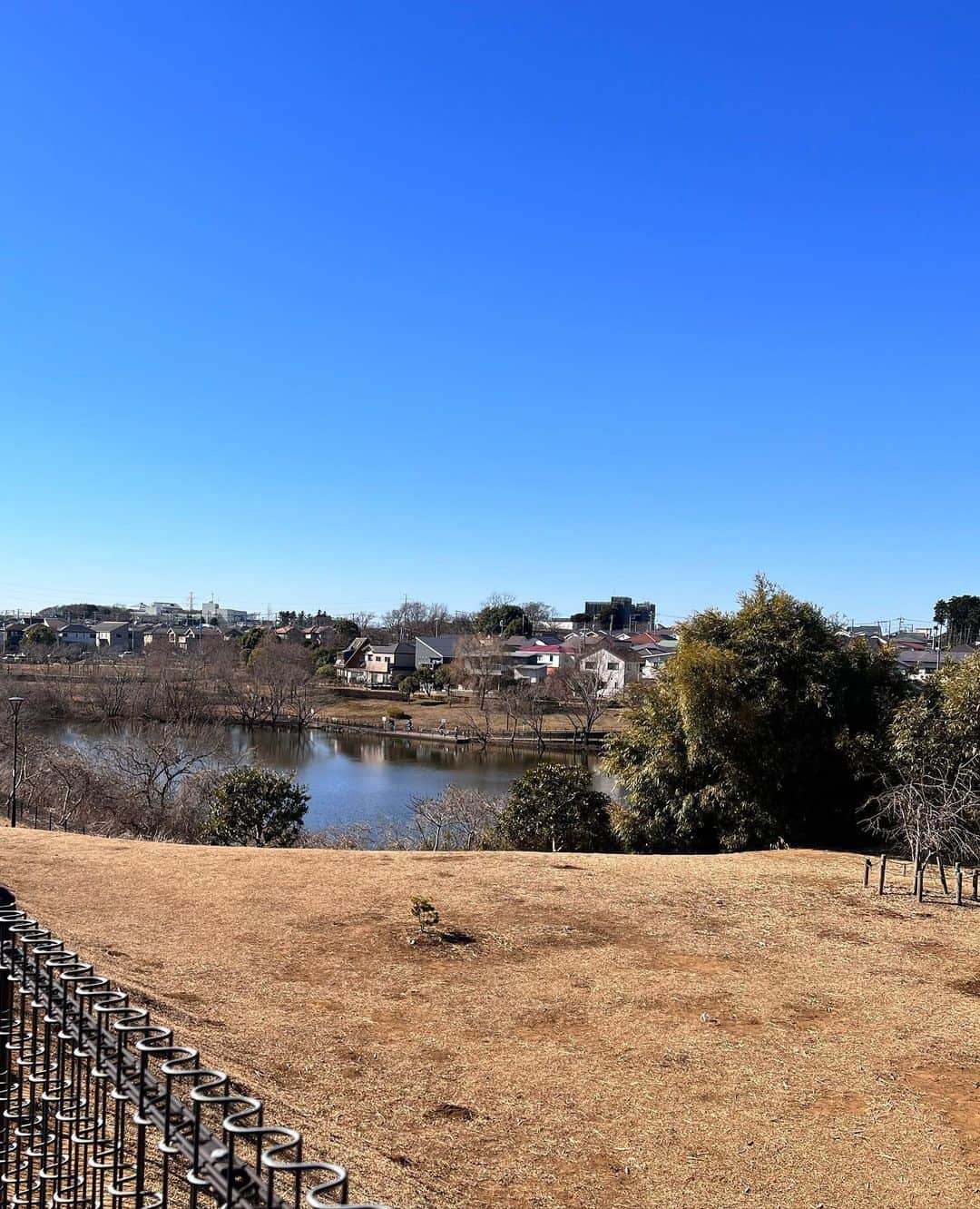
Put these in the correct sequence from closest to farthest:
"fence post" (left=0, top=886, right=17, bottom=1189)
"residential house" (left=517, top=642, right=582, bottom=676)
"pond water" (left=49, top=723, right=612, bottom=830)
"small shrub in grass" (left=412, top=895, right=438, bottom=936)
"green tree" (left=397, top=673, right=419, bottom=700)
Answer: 1. "fence post" (left=0, top=886, right=17, bottom=1189)
2. "small shrub in grass" (left=412, top=895, right=438, bottom=936)
3. "pond water" (left=49, top=723, right=612, bottom=830)
4. "green tree" (left=397, top=673, right=419, bottom=700)
5. "residential house" (left=517, top=642, right=582, bottom=676)

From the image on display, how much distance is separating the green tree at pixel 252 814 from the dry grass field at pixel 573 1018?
463cm

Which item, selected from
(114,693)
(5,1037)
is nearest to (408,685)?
(114,693)

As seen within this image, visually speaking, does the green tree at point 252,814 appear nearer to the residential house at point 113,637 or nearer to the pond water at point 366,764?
the pond water at point 366,764

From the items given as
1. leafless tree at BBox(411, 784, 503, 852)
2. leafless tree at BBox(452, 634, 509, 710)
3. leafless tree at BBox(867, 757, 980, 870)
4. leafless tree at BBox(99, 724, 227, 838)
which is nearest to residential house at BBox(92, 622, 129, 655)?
leafless tree at BBox(452, 634, 509, 710)

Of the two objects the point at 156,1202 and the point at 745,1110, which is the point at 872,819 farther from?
the point at 156,1202

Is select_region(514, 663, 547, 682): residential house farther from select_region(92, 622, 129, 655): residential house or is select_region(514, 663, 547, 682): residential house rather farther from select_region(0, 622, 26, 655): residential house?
select_region(92, 622, 129, 655): residential house

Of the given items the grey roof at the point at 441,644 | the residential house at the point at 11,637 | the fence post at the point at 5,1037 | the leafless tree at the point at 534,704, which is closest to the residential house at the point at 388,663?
the grey roof at the point at 441,644

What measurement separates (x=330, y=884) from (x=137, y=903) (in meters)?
1.94

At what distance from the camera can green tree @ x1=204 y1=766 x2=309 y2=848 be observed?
→ 50.9 ft

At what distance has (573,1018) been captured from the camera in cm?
640

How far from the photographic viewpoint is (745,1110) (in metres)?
5.12

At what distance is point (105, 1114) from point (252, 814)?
1289cm

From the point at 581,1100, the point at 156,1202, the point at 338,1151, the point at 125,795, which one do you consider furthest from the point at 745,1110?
the point at 125,795

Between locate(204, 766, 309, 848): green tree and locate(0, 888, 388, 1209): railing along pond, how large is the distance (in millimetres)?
11819
